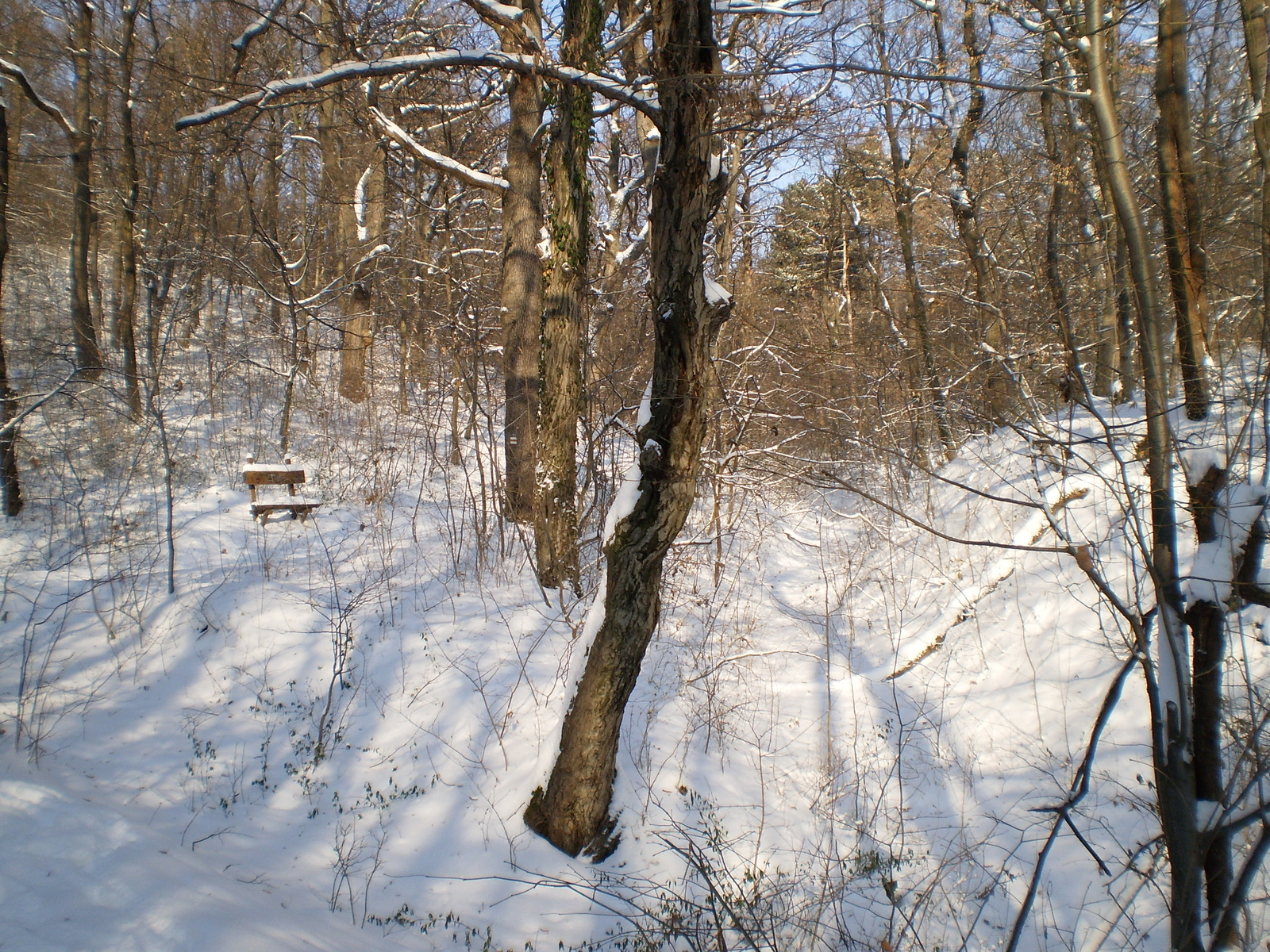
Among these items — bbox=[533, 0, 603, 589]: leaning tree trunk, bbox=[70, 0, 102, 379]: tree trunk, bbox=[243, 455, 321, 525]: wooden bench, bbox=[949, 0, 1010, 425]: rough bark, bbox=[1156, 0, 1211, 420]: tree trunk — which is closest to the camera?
bbox=[1156, 0, 1211, 420]: tree trunk

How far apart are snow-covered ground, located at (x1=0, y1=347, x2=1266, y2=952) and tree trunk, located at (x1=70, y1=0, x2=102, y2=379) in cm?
354

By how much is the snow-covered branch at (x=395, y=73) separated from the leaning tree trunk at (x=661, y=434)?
54 centimetres

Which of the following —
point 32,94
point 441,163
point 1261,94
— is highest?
point 32,94

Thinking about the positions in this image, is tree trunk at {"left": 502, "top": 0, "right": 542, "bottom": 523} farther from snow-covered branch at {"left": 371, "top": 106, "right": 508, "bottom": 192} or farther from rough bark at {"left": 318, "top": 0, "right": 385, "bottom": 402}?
rough bark at {"left": 318, "top": 0, "right": 385, "bottom": 402}

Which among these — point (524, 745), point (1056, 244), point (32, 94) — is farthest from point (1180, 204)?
point (32, 94)

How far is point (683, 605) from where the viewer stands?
5.71 m

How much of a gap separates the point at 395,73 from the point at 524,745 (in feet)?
12.6

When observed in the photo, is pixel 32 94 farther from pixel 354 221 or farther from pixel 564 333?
pixel 564 333

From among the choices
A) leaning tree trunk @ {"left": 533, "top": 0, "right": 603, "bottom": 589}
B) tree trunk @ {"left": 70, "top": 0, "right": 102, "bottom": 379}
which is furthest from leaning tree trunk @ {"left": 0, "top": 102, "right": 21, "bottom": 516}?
leaning tree trunk @ {"left": 533, "top": 0, "right": 603, "bottom": 589}

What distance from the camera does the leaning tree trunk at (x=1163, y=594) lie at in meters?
1.87

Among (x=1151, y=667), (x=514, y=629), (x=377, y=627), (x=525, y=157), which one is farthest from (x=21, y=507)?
(x=1151, y=667)

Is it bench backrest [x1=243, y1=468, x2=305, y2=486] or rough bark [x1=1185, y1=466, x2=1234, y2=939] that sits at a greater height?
bench backrest [x1=243, y1=468, x2=305, y2=486]

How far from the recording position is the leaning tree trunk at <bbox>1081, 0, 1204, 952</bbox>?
1.87m

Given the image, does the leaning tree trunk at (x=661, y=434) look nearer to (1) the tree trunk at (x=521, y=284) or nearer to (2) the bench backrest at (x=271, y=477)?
(1) the tree trunk at (x=521, y=284)
